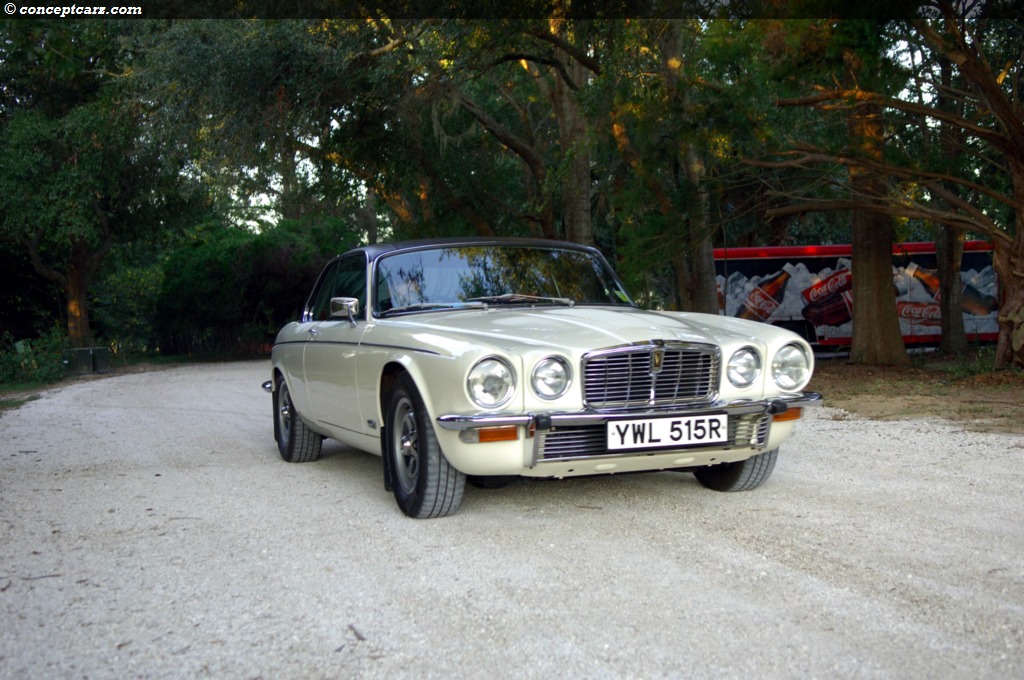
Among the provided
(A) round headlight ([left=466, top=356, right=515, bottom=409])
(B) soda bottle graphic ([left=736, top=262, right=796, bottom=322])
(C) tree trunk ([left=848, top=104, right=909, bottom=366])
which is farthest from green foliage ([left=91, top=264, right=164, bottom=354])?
(A) round headlight ([left=466, top=356, right=515, bottom=409])

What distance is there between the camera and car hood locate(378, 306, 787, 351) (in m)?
4.75

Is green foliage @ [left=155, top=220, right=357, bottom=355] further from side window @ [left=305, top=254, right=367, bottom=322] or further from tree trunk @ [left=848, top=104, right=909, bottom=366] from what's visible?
side window @ [left=305, top=254, right=367, bottom=322]

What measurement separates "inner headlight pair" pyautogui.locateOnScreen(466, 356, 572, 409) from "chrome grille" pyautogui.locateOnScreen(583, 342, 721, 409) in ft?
0.41

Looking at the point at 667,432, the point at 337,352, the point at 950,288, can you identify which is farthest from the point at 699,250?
the point at 667,432

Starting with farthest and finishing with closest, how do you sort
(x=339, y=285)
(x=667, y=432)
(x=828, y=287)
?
(x=828, y=287) → (x=339, y=285) → (x=667, y=432)

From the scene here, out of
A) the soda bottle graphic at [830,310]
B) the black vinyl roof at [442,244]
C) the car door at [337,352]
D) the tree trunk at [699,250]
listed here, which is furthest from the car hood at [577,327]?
the soda bottle graphic at [830,310]

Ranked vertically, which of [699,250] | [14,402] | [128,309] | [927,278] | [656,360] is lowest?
[14,402]

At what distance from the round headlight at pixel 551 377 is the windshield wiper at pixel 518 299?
1.25 metres

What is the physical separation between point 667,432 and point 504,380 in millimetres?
833

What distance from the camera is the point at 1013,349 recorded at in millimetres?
12438

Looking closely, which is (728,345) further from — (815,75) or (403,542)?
(815,75)

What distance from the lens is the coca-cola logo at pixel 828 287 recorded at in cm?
2191

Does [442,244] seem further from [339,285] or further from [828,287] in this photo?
[828,287]

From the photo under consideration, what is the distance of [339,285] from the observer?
6.80m
